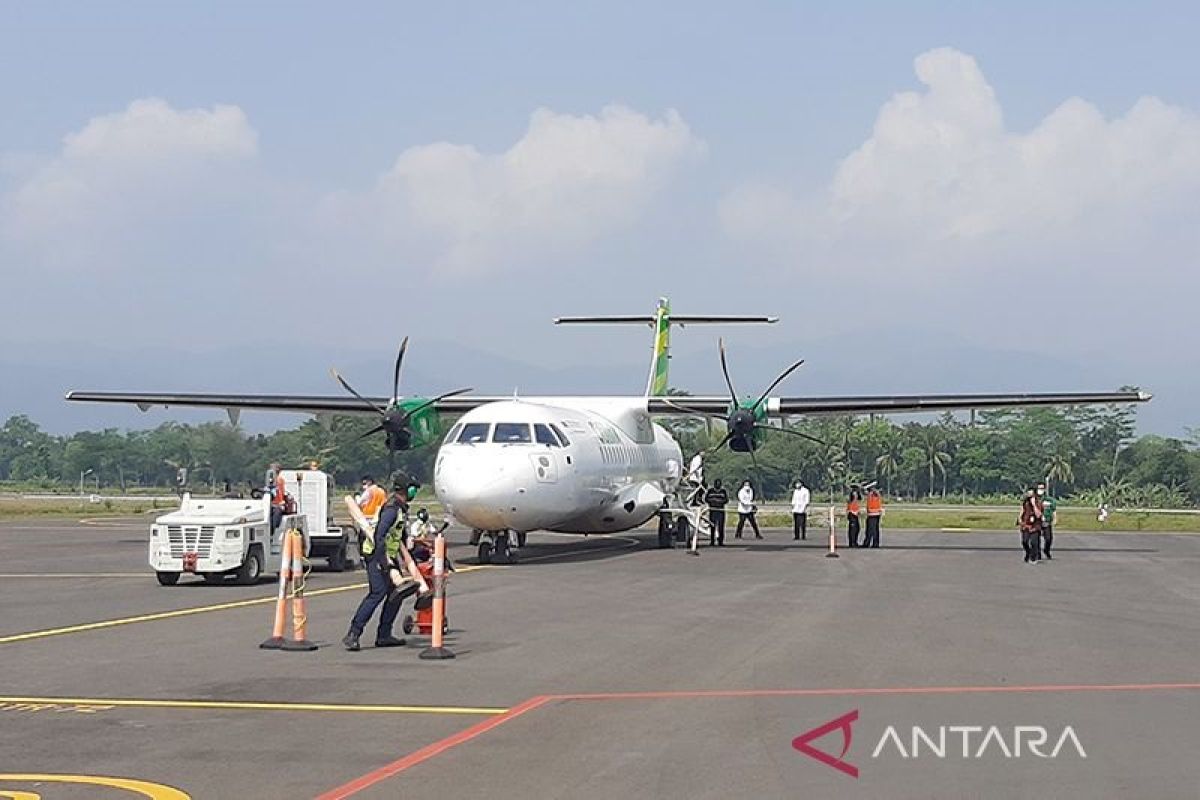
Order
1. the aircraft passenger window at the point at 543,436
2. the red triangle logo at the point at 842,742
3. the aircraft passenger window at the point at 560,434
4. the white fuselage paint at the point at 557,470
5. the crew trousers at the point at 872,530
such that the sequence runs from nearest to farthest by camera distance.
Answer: the red triangle logo at the point at 842,742 → the white fuselage paint at the point at 557,470 → the aircraft passenger window at the point at 543,436 → the aircraft passenger window at the point at 560,434 → the crew trousers at the point at 872,530

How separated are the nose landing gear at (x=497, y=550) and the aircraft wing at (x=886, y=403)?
27.4 feet

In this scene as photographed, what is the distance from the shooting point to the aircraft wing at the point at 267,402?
35.9m

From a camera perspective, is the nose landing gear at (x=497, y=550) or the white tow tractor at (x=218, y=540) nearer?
the white tow tractor at (x=218, y=540)

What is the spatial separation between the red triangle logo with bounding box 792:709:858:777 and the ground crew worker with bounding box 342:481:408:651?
5435 millimetres

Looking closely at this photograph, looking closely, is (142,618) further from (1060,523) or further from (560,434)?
(1060,523)

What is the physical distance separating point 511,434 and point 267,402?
1345 cm

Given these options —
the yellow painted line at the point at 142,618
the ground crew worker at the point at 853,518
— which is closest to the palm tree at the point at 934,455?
the ground crew worker at the point at 853,518

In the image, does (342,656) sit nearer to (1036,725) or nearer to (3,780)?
(3,780)

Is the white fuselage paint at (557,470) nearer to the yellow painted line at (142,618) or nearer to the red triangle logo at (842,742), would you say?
the yellow painted line at (142,618)

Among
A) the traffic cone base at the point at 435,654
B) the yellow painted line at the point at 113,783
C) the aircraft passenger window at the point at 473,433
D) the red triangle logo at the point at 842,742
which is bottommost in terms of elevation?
the yellow painted line at the point at 113,783

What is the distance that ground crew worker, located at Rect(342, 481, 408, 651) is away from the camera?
14016 millimetres

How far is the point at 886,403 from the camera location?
113 ft

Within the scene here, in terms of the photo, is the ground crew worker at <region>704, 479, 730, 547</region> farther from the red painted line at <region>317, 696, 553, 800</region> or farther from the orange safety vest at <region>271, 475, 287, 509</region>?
the red painted line at <region>317, 696, 553, 800</region>

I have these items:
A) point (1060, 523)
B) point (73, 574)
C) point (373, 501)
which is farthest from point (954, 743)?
point (1060, 523)
